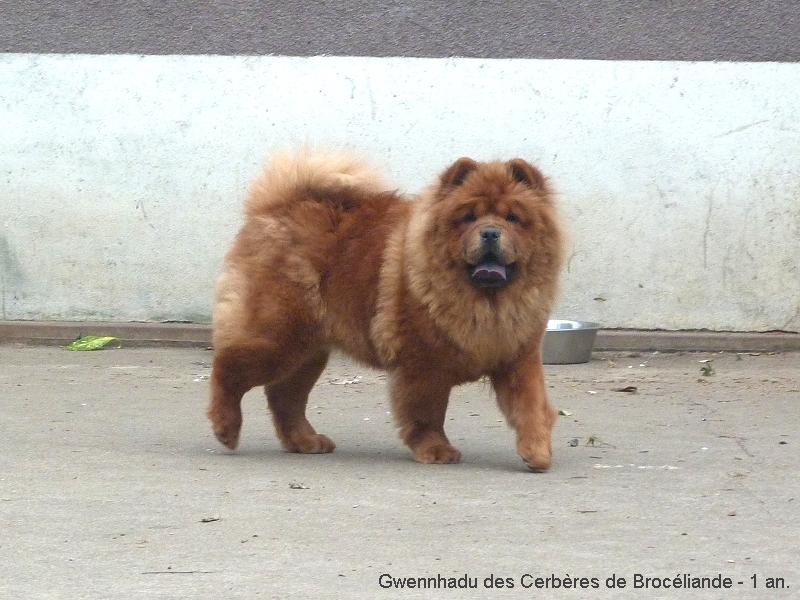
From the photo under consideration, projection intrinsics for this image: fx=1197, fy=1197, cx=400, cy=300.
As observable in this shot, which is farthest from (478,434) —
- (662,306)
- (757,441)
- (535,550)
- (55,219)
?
(55,219)

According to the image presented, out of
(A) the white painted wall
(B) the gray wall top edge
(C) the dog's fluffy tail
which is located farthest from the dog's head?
(B) the gray wall top edge

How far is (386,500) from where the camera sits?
4.59 metres

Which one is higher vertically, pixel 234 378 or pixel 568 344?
pixel 234 378

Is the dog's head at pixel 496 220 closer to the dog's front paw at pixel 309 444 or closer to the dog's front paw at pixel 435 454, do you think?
the dog's front paw at pixel 435 454

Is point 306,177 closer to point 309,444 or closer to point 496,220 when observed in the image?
point 496,220

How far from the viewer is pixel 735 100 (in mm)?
8578

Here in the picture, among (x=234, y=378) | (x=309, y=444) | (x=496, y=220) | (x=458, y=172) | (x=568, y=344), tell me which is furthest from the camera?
(x=568, y=344)

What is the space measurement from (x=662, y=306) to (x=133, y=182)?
404 centimetres

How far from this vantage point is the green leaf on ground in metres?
8.78

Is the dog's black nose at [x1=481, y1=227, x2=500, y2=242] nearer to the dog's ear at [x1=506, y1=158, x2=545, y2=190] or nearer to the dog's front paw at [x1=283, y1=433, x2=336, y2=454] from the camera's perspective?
the dog's ear at [x1=506, y1=158, x2=545, y2=190]

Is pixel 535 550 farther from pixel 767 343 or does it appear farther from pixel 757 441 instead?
pixel 767 343

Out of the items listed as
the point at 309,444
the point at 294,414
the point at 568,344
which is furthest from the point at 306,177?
the point at 568,344

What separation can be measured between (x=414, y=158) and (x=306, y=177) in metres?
3.19

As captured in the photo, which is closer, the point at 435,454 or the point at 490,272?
the point at 490,272
